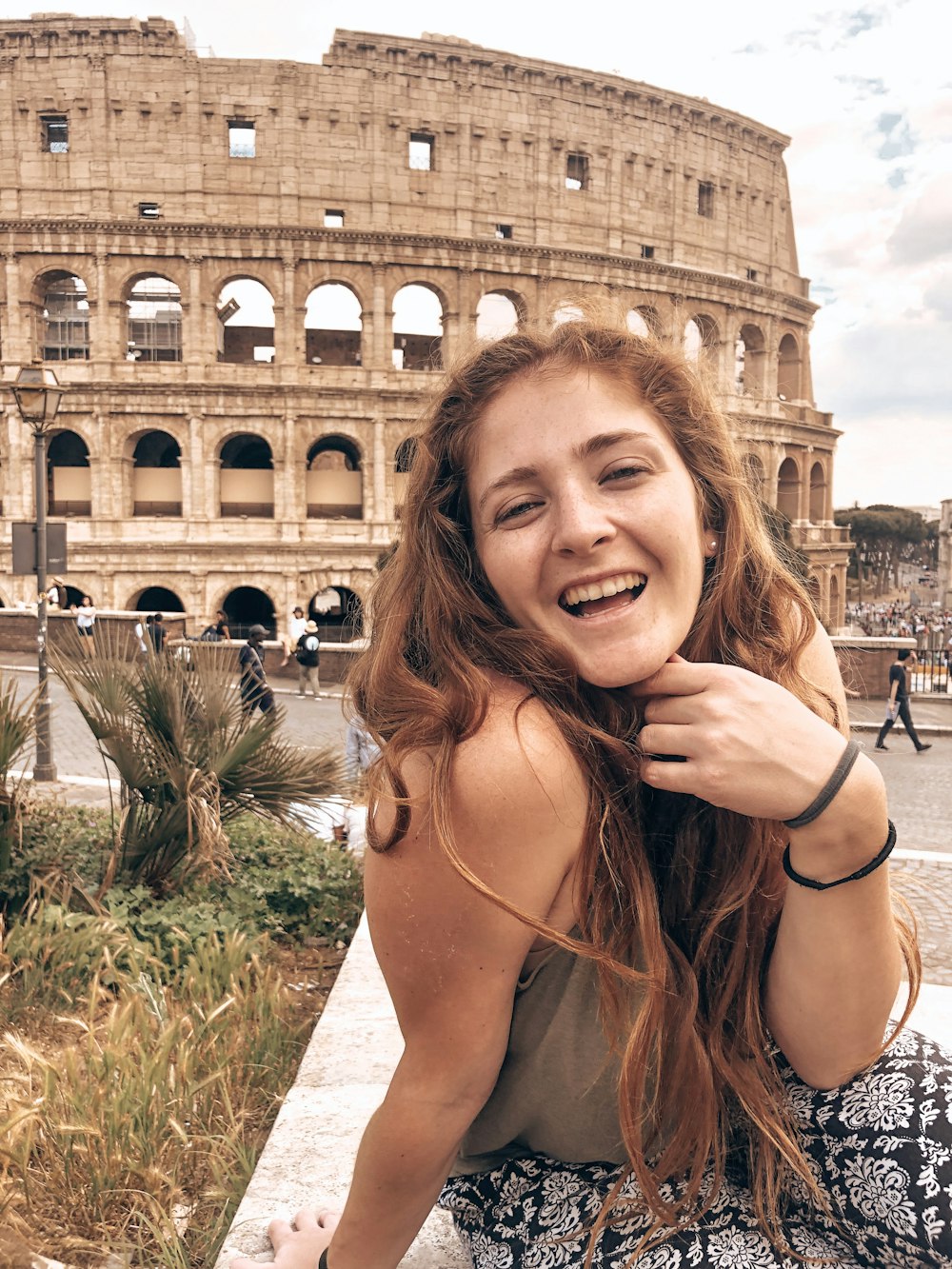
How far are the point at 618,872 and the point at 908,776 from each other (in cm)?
1186

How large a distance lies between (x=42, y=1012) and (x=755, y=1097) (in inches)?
118

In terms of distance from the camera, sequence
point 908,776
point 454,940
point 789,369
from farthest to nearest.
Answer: point 789,369
point 908,776
point 454,940

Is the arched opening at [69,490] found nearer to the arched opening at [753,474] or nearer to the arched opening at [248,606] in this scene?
the arched opening at [248,606]

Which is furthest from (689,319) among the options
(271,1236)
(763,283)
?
(271,1236)

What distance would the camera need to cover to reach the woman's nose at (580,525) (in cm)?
135

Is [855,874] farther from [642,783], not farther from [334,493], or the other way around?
[334,493]

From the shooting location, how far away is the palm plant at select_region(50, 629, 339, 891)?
13.5 ft

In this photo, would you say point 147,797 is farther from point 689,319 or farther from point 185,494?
point 689,319

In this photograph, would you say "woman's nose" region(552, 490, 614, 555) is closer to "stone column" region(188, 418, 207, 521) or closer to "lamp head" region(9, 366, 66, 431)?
"lamp head" region(9, 366, 66, 431)

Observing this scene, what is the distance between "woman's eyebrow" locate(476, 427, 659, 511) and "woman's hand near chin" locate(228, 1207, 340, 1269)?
1.40 metres

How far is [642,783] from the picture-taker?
145 centimetres

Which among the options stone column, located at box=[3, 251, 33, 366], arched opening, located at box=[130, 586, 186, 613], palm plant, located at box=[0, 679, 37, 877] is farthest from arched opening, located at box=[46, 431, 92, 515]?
palm plant, located at box=[0, 679, 37, 877]

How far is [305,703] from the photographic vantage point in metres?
15.8

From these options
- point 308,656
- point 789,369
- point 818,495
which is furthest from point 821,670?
point 789,369
